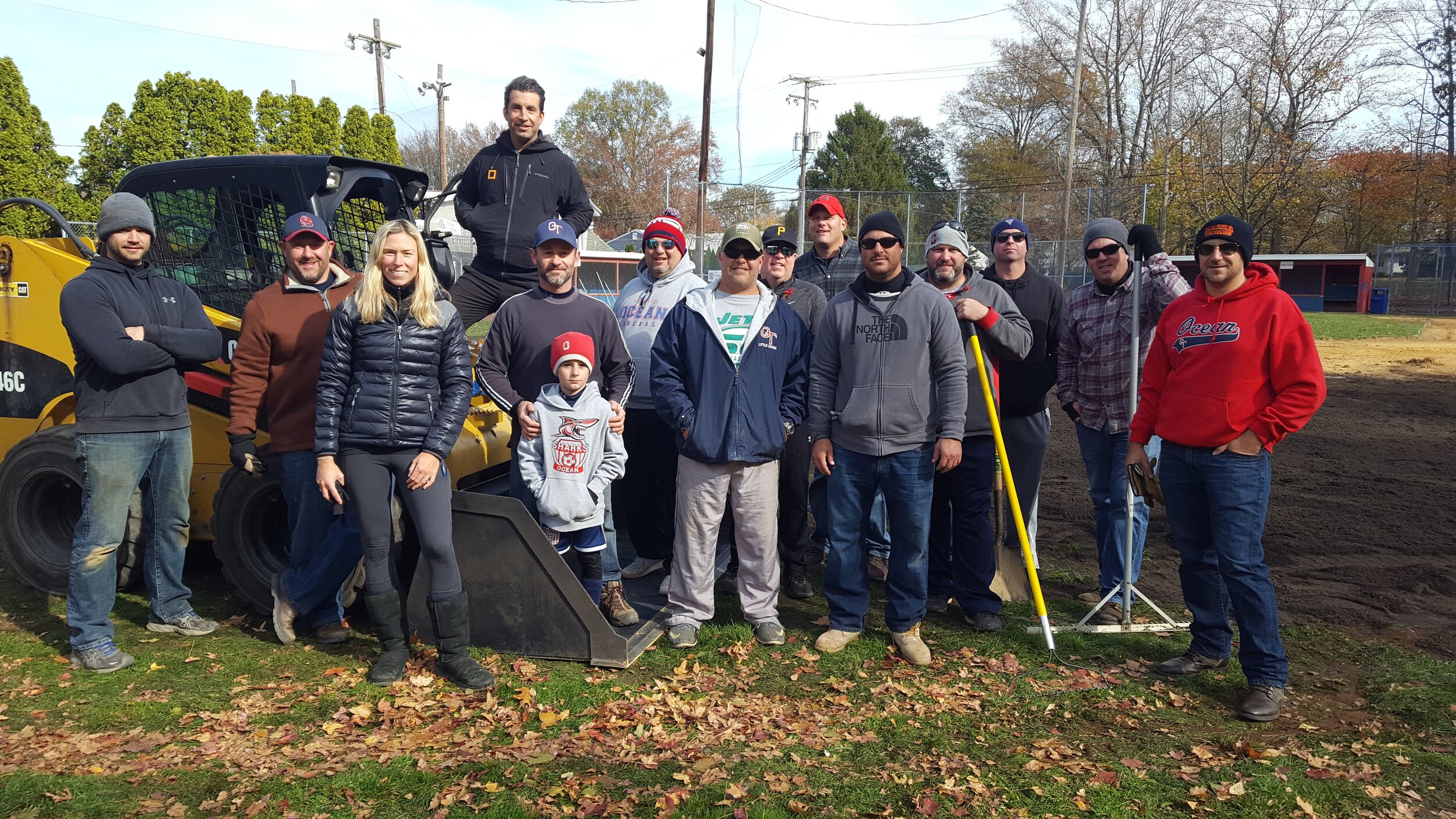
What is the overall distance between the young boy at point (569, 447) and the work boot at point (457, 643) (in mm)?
568

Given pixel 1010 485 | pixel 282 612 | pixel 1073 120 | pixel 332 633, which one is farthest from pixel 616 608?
pixel 1073 120

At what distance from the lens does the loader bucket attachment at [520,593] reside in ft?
15.3

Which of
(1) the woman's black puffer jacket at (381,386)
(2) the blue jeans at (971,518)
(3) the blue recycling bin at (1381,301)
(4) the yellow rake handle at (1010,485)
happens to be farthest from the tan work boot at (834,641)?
(3) the blue recycling bin at (1381,301)

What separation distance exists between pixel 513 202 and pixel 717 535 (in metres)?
2.33

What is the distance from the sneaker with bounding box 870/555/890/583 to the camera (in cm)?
638

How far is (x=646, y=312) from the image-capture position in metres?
5.59

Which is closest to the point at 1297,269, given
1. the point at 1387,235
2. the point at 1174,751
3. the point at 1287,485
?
the point at 1387,235

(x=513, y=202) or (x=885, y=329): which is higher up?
(x=513, y=202)

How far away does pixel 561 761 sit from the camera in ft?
12.4

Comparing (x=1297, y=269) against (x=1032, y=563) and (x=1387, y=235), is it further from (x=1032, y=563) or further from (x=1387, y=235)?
(x=1032, y=563)

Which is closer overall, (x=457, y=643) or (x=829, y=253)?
(x=457, y=643)

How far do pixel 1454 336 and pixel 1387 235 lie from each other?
21.1m

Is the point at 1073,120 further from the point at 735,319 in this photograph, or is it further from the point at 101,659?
the point at 101,659

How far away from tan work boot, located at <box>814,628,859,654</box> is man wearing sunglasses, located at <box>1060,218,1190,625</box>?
149cm
